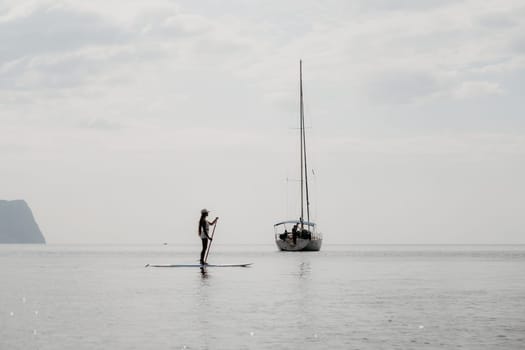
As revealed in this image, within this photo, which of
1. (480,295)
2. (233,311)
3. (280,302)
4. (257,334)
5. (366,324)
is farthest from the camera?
(480,295)

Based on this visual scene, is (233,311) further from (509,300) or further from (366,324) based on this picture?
(509,300)

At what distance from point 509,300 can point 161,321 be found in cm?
1000

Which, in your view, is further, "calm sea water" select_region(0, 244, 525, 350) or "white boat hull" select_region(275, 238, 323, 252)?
"white boat hull" select_region(275, 238, 323, 252)

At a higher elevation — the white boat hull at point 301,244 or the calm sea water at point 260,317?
the calm sea water at point 260,317

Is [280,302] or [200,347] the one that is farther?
[280,302]

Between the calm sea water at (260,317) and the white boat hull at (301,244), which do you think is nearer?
the calm sea water at (260,317)

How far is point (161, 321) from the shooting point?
52.6 feet

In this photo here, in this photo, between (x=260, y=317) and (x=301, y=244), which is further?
(x=301, y=244)

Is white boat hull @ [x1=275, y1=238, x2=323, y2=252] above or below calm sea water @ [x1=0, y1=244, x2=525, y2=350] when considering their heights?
below

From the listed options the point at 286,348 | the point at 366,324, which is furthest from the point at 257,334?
the point at 366,324

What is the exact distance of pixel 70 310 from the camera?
60.8 ft

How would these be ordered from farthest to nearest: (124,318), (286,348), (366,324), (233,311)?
(233,311) < (124,318) < (366,324) < (286,348)

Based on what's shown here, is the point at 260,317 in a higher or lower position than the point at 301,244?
higher

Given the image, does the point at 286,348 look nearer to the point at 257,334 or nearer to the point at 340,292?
the point at 257,334
